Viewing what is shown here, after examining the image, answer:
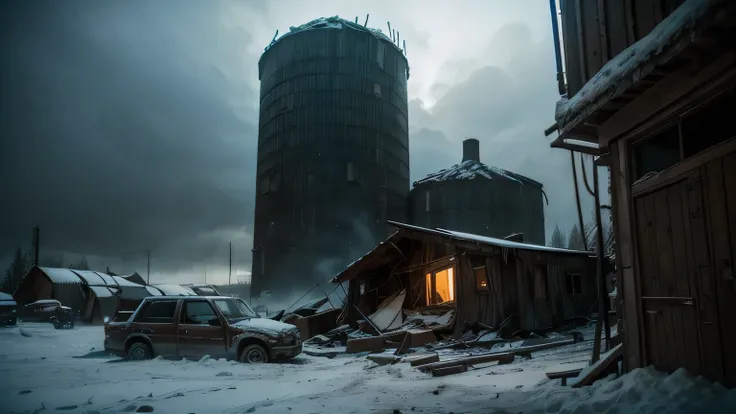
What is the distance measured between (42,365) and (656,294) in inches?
457

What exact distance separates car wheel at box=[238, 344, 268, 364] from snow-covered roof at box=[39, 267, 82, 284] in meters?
28.0

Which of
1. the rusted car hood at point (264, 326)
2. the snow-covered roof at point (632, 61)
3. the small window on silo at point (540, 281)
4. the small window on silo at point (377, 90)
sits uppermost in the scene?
the small window on silo at point (377, 90)

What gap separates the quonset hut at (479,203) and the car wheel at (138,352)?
1082 inches

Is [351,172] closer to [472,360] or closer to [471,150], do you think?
[471,150]

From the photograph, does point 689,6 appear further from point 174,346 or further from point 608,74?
point 174,346

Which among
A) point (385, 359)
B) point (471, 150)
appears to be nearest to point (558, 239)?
point (471, 150)

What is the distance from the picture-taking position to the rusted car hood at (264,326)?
11.4 meters

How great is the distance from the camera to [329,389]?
797cm

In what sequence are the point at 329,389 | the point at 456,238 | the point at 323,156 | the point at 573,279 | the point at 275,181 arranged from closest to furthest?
the point at 329,389 → the point at 456,238 → the point at 573,279 → the point at 323,156 → the point at 275,181

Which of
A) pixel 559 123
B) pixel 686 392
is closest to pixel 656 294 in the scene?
pixel 686 392

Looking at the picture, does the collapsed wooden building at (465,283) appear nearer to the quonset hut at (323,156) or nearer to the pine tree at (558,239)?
the quonset hut at (323,156)

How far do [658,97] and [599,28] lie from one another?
6.19 ft

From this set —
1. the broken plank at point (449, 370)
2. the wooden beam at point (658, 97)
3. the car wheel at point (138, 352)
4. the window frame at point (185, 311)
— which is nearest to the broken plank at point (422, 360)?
the broken plank at point (449, 370)

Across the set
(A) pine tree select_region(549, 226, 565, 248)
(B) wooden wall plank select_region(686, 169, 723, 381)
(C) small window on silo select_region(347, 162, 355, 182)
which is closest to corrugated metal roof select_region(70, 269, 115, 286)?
(C) small window on silo select_region(347, 162, 355, 182)
